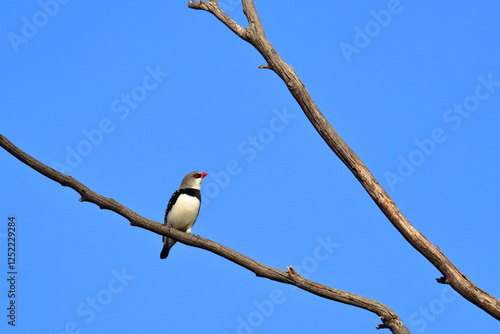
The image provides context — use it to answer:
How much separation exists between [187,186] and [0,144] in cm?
422

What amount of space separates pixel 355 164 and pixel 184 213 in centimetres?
384

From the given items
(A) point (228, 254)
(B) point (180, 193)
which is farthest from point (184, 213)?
(A) point (228, 254)

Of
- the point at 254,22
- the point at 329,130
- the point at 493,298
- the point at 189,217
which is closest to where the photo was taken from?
the point at 493,298

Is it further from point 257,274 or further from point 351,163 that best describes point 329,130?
point 257,274

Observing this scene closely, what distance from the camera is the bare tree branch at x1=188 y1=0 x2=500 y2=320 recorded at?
7.12m

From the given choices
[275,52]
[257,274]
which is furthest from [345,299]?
[275,52]

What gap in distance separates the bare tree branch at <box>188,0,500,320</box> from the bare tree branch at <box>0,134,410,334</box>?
0.83 m

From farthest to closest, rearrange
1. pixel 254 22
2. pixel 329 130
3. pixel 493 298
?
pixel 254 22 < pixel 329 130 < pixel 493 298

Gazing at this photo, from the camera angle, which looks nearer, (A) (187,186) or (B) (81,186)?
(B) (81,186)

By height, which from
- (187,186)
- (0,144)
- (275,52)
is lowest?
(0,144)

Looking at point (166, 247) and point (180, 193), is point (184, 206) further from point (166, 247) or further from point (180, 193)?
point (166, 247)

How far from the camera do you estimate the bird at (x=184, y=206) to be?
1053 centimetres

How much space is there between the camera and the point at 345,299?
7.06 m

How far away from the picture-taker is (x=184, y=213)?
34.5 feet
